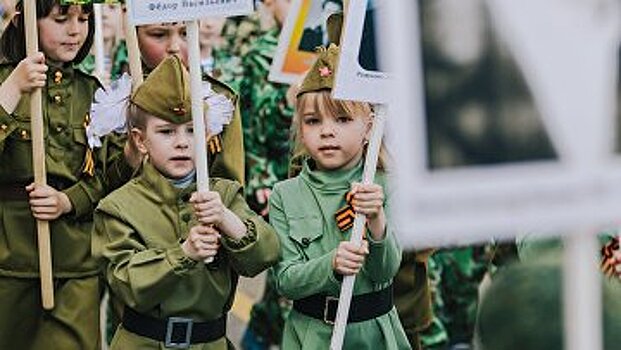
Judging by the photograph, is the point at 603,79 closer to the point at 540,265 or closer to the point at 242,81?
the point at 540,265

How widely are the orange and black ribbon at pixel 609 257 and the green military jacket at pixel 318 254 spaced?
1.93 feet

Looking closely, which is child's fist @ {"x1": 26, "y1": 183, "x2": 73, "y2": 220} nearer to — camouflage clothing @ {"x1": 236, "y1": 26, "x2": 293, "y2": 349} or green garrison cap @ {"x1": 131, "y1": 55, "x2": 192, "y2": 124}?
green garrison cap @ {"x1": 131, "y1": 55, "x2": 192, "y2": 124}

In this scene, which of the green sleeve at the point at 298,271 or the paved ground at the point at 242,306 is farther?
the paved ground at the point at 242,306

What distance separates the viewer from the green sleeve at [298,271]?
14.0ft

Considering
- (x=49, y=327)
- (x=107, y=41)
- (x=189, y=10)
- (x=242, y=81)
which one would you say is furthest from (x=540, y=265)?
(x=107, y=41)

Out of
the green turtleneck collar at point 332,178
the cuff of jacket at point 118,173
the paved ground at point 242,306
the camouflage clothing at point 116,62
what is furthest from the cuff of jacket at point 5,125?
the paved ground at point 242,306

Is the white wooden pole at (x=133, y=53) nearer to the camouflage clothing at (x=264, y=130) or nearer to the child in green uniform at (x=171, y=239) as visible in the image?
the child in green uniform at (x=171, y=239)

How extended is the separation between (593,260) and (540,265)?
4.6 inches

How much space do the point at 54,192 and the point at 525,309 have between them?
2.86 metres

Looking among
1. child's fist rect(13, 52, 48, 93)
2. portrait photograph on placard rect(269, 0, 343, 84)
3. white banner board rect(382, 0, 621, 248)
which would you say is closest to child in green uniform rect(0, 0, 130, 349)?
child's fist rect(13, 52, 48, 93)

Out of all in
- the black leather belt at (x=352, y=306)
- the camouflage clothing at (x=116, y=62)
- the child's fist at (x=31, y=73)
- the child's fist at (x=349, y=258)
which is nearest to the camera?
the child's fist at (x=349, y=258)

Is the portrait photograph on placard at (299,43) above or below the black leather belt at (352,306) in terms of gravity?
above

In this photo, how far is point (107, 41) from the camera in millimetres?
6793

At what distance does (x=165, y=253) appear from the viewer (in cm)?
413
